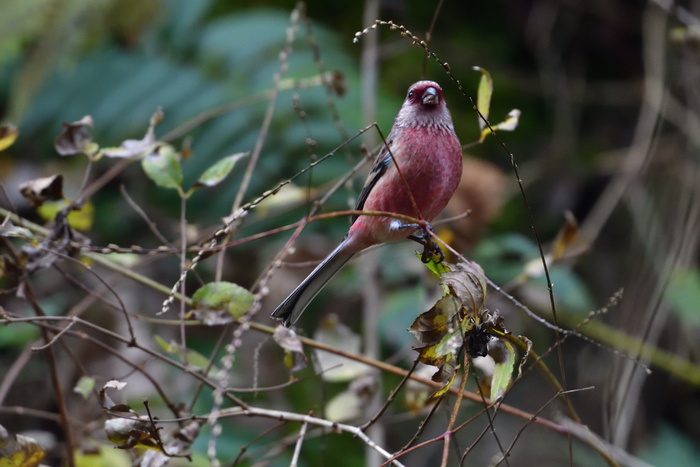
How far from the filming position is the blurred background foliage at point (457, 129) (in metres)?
4.05

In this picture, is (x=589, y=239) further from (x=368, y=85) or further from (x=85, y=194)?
(x=85, y=194)

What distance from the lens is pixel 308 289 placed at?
87.2 inches

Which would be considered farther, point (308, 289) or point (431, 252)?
point (308, 289)

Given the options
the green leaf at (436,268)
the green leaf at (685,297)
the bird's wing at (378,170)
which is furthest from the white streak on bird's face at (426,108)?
the green leaf at (685,297)

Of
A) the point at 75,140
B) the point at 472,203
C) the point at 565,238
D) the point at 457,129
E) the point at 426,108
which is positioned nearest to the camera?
the point at 75,140

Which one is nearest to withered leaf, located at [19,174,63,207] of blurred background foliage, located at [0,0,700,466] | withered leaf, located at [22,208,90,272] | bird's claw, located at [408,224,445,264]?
withered leaf, located at [22,208,90,272]

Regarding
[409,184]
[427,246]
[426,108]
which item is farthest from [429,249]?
[426,108]

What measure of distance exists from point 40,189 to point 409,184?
0.98m

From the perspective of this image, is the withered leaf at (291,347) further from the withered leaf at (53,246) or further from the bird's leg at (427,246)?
the withered leaf at (53,246)

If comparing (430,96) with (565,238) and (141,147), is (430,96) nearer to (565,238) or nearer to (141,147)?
(565,238)

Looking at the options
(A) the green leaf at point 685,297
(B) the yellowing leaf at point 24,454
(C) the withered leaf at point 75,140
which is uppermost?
(C) the withered leaf at point 75,140

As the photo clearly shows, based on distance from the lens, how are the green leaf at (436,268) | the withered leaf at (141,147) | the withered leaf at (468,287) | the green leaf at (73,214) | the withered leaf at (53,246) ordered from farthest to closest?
1. the green leaf at (73,214)
2. the withered leaf at (141,147)
3. the withered leaf at (53,246)
4. the green leaf at (436,268)
5. the withered leaf at (468,287)

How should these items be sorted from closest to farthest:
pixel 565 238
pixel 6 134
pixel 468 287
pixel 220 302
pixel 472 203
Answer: pixel 468 287 < pixel 220 302 < pixel 6 134 < pixel 565 238 < pixel 472 203

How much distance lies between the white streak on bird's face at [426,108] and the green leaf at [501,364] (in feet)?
2.90
